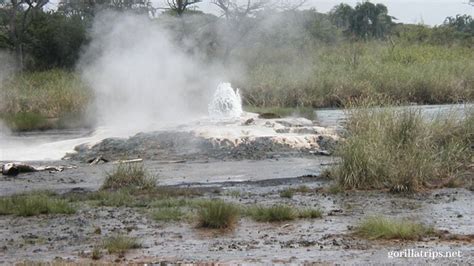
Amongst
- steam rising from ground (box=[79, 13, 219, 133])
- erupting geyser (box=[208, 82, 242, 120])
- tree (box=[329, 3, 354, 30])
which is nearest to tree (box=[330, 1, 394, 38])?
tree (box=[329, 3, 354, 30])

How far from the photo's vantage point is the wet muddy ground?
310 inches

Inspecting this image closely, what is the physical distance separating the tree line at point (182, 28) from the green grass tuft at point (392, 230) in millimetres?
17940

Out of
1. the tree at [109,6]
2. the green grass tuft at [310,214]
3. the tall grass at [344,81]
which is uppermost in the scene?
the tree at [109,6]

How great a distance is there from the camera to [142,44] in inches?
933

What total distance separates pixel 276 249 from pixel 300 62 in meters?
29.1

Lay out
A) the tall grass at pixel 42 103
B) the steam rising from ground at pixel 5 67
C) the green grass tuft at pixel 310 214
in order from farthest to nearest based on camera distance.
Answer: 1. the steam rising from ground at pixel 5 67
2. the tall grass at pixel 42 103
3. the green grass tuft at pixel 310 214

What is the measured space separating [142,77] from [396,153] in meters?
13.2

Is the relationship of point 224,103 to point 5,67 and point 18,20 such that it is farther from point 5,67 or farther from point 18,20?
point 18,20

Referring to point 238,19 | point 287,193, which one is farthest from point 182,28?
point 287,193

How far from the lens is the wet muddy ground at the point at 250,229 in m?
7.87

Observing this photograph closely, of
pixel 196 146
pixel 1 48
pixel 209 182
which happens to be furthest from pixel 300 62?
pixel 209 182

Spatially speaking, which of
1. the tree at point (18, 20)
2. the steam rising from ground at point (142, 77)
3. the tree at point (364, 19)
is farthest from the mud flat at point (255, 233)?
the tree at point (364, 19)

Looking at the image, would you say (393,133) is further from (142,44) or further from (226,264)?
(142,44)

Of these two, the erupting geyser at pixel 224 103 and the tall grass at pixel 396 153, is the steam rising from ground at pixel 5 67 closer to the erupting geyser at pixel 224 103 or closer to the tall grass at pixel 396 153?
the erupting geyser at pixel 224 103
